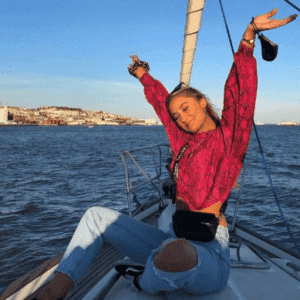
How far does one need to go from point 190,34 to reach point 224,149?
2.71 meters

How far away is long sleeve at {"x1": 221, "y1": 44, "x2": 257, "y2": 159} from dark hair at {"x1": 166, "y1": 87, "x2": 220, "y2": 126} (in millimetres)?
171

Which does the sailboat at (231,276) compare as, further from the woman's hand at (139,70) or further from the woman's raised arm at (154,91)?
the woman's hand at (139,70)

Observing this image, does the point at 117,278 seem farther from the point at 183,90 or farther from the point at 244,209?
the point at 244,209

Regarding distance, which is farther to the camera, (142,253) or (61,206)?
(61,206)

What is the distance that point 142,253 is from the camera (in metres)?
1.83

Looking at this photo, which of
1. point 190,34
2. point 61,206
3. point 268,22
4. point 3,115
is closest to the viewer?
point 268,22

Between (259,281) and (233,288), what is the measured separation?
1.11ft

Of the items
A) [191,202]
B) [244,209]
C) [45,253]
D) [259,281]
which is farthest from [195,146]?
[244,209]

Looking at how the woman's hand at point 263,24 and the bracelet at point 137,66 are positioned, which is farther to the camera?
the bracelet at point 137,66

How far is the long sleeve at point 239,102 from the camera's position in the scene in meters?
1.68

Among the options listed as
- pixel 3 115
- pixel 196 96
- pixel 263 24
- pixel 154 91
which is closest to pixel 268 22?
pixel 263 24

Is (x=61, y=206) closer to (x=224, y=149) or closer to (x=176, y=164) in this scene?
(x=176, y=164)

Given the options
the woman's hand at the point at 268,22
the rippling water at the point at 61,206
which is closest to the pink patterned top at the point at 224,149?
the woman's hand at the point at 268,22

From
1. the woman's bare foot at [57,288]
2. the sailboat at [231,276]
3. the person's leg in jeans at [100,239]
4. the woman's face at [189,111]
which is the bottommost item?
the sailboat at [231,276]
